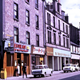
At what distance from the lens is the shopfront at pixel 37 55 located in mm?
38094

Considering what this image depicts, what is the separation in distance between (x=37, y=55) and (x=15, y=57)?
29.5ft

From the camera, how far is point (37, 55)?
40312mm

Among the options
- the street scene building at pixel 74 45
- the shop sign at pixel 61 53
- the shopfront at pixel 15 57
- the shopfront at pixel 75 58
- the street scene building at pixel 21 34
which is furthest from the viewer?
the street scene building at pixel 74 45

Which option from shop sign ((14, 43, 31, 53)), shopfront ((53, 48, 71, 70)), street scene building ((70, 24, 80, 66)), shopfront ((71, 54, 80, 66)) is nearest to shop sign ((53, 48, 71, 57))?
shopfront ((53, 48, 71, 70))

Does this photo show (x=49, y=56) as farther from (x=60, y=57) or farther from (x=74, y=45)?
(x=74, y=45)

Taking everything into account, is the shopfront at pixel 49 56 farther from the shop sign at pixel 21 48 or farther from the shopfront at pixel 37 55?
the shop sign at pixel 21 48

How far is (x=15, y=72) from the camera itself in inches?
1219

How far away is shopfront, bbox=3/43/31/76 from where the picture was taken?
97.3 feet

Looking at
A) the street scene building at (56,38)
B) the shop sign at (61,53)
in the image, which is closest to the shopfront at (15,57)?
the street scene building at (56,38)

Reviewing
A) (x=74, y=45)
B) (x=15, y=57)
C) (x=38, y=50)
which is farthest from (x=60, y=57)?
(x=15, y=57)

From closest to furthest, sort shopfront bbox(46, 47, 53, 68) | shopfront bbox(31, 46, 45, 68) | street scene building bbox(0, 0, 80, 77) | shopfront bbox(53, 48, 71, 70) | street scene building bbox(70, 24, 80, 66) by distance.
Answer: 1. street scene building bbox(0, 0, 80, 77)
2. shopfront bbox(31, 46, 45, 68)
3. shopfront bbox(46, 47, 53, 68)
4. shopfront bbox(53, 48, 71, 70)
5. street scene building bbox(70, 24, 80, 66)

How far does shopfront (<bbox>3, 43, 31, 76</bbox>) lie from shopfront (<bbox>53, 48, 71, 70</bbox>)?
13464 mm

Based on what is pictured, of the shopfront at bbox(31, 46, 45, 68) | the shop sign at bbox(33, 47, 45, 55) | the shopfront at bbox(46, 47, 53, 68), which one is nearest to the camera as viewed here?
the shopfront at bbox(31, 46, 45, 68)

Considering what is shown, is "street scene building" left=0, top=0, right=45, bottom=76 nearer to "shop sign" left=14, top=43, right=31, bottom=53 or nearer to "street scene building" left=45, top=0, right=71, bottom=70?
"shop sign" left=14, top=43, right=31, bottom=53
